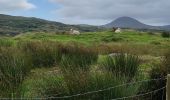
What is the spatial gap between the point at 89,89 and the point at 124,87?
0.62m

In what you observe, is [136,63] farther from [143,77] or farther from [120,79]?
[120,79]

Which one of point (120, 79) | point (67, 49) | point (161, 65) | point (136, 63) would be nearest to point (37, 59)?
point (67, 49)

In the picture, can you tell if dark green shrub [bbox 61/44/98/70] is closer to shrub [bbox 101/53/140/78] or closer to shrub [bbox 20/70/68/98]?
shrub [bbox 101/53/140/78]

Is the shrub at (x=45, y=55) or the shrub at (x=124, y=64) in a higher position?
the shrub at (x=124, y=64)

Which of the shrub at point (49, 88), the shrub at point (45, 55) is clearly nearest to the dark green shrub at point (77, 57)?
the shrub at point (45, 55)

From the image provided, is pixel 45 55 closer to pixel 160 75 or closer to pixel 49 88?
pixel 160 75

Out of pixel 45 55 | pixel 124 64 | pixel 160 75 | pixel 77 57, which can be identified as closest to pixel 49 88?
pixel 160 75

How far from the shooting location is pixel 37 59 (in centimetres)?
1520

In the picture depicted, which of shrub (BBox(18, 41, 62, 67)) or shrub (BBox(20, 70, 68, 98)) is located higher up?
shrub (BBox(20, 70, 68, 98))

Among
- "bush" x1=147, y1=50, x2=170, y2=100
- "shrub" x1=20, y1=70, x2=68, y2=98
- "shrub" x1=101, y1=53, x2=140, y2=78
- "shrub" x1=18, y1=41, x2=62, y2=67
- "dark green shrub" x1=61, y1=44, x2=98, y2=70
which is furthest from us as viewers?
"shrub" x1=18, y1=41, x2=62, y2=67

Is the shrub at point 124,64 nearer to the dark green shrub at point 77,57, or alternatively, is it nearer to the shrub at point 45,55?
the dark green shrub at point 77,57

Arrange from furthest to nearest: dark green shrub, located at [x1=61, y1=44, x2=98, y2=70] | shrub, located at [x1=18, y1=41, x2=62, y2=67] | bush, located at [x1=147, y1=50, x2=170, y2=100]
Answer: shrub, located at [x1=18, y1=41, x2=62, y2=67], dark green shrub, located at [x1=61, y1=44, x2=98, y2=70], bush, located at [x1=147, y1=50, x2=170, y2=100]

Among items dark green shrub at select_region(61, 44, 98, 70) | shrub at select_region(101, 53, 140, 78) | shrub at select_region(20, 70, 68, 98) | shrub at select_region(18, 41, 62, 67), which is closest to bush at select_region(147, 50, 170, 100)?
shrub at select_region(101, 53, 140, 78)

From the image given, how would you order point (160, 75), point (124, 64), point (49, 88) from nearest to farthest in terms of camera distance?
point (49, 88) → point (160, 75) → point (124, 64)
